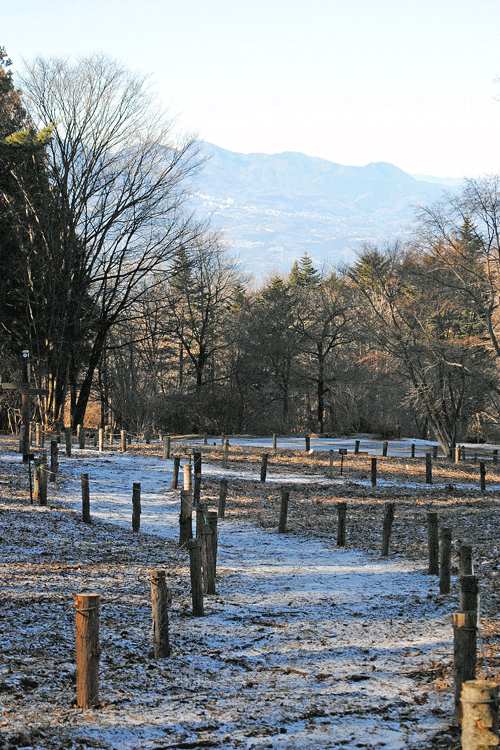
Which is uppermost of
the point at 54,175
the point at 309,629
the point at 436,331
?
the point at 54,175

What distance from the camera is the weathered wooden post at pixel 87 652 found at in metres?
4.99

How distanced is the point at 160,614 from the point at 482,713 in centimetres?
321

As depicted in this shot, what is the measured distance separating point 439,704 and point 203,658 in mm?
2179

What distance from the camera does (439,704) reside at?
5.27 m

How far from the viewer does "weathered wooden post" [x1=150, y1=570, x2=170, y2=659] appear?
6.12 meters

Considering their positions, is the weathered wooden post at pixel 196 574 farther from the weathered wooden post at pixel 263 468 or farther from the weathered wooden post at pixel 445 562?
the weathered wooden post at pixel 263 468

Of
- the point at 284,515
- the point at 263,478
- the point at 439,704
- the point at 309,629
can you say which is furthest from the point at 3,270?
the point at 439,704

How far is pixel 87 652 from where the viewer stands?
502 centimetres

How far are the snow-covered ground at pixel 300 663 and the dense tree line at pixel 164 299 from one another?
1556 centimetres

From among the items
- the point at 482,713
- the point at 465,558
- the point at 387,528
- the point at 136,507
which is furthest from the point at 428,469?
the point at 482,713

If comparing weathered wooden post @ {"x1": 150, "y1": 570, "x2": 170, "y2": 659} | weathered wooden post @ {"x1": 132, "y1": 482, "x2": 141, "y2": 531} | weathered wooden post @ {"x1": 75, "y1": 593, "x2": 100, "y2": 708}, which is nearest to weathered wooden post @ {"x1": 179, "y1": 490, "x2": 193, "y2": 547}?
weathered wooden post @ {"x1": 132, "y1": 482, "x2": 141, "y2": 531}

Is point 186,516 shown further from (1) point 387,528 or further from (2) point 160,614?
(2) point 160,614

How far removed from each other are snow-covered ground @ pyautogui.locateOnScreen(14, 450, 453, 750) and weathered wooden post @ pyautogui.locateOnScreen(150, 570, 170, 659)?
15 centimetres

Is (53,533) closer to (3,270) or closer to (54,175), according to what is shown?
(3,270)
